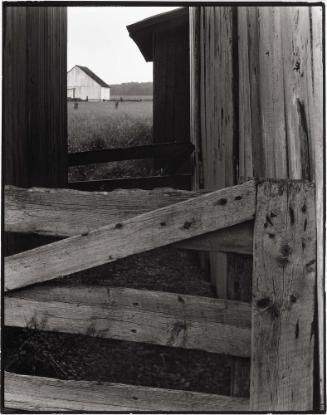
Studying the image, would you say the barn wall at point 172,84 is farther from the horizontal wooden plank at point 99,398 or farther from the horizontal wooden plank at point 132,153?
the horizontal wooden plank at point 99,398

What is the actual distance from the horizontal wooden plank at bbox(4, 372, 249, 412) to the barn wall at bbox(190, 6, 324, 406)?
517 millimetres

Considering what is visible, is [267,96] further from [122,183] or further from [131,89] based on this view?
[131,89]

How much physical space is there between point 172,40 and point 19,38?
5.10 m

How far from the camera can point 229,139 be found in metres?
3.03

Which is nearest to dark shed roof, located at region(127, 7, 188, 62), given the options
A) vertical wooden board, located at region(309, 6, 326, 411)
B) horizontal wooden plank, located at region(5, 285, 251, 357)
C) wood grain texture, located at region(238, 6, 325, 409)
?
wood grain texture, located at region(238, 6, 325, 409)

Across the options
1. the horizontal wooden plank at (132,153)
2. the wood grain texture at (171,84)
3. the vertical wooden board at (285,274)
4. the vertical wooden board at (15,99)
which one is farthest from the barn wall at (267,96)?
the wood grain texture at (171,84)

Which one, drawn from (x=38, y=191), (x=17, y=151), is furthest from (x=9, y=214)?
(x=17, y=151)

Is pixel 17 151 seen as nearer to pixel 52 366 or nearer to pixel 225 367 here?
pixel 52 366

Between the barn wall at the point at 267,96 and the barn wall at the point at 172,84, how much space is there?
434cm

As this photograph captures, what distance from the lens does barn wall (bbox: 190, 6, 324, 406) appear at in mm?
1824

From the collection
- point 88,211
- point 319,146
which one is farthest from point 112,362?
point 319,146

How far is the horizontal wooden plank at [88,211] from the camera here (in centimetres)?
171

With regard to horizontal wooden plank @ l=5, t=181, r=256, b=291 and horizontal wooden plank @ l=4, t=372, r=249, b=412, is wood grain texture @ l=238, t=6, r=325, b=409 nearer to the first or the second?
horizontal wooden plank @ l=5, t=181, r=256, b=291

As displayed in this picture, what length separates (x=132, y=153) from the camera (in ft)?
16.6
